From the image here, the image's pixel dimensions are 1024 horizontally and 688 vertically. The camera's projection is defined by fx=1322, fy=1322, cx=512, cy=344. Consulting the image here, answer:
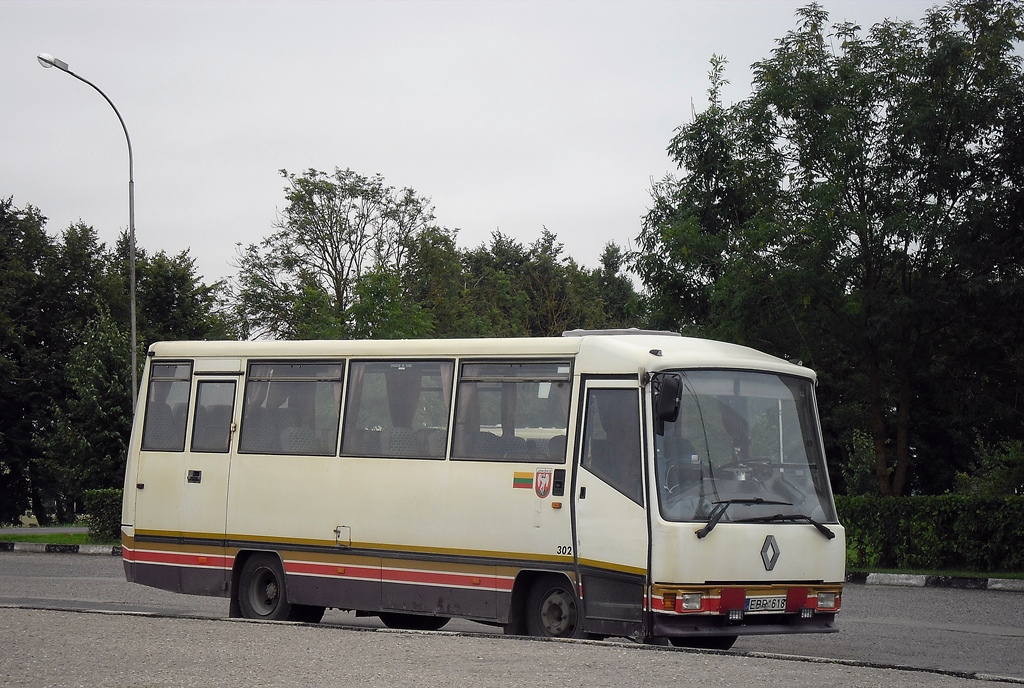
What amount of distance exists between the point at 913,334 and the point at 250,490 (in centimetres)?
1378

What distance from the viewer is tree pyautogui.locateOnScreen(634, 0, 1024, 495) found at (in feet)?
72.6

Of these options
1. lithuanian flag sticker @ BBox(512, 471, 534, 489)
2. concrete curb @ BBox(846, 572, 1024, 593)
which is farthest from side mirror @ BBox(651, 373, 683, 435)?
concrete curb @ BBox(846, 572, 1024, 593)

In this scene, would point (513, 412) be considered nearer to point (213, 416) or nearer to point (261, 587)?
point (261, 587)

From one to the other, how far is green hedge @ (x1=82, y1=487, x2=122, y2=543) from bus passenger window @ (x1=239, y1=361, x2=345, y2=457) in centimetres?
1704

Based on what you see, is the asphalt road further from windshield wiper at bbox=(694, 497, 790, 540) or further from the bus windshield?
the bus windshield

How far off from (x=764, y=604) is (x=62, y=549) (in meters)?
22.1

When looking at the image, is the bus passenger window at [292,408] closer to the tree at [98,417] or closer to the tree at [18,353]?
the tree at [98,417]

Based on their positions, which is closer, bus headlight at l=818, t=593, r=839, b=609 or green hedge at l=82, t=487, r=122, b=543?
bus headlight at l=818, t=593, r=839, b=609

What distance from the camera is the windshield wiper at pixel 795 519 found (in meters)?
11.1

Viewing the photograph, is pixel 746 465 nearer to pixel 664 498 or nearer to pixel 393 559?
pixel 664 498

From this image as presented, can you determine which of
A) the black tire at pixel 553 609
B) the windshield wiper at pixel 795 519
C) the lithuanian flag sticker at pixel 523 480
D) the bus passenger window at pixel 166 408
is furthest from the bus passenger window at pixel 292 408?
the windshield wiper at pixel 795 519

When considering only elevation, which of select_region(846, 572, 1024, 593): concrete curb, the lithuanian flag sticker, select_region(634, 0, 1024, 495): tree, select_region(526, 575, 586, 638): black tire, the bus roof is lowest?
select_region(526, 575, 586, 638): black tire

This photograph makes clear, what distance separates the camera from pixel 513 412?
12.4 meters

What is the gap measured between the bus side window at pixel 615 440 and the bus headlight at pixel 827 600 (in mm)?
1870
